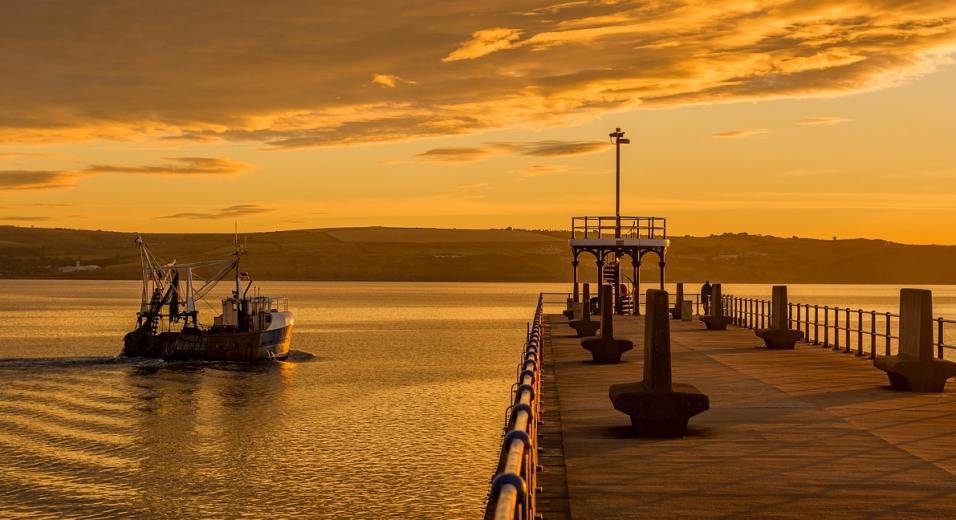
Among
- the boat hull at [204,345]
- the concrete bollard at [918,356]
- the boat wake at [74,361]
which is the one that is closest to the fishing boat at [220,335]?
the boat hull at [204,345]

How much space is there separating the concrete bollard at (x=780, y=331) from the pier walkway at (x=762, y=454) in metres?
8.39

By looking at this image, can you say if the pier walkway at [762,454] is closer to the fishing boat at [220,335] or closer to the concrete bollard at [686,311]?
the concrete bollard at [686,311]

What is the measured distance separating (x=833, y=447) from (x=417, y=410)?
107ft

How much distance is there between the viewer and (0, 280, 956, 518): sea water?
2767 centimetres

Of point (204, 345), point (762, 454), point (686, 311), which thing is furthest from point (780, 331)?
point (204, 345)

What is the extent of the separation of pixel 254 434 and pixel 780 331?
1941 cm

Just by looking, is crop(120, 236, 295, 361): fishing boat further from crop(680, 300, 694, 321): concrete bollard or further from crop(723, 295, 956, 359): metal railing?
crop(723, 295, 956, 359): metal railing

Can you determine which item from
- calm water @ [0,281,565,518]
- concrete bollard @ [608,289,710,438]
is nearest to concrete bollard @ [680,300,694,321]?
calm water @ [0,281,565,518]

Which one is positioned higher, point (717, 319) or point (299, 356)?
point (717, 319)

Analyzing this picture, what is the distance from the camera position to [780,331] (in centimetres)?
3322

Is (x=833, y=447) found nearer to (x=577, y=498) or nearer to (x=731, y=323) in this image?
(x=577, y=498)

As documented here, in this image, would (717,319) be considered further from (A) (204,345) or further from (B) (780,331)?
(A) (204,345)

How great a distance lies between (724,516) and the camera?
33.2 feet

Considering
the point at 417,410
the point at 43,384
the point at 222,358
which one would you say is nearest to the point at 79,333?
the point at 222,358
